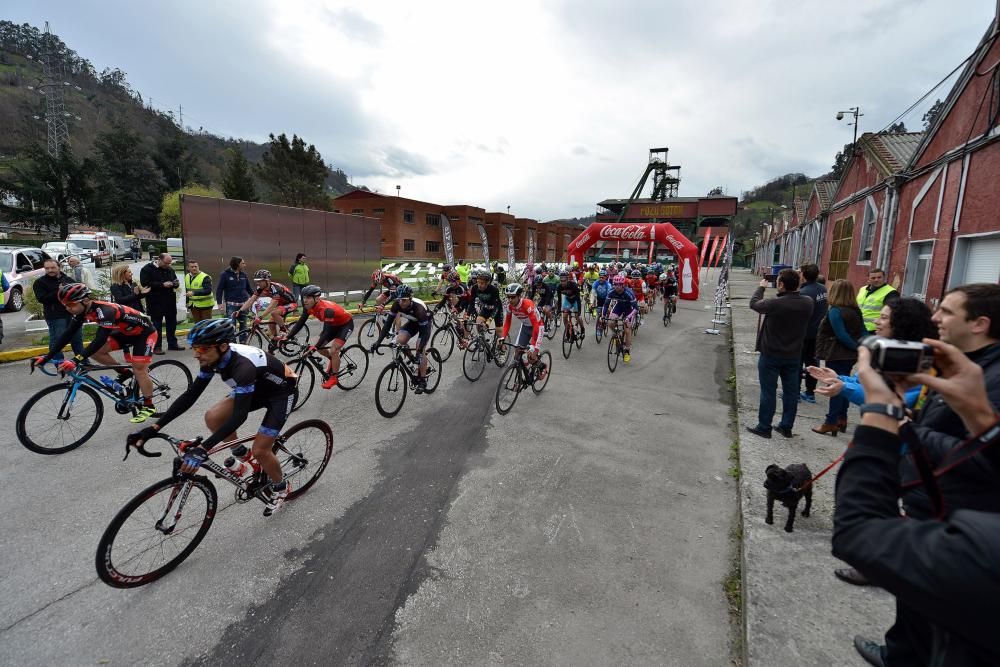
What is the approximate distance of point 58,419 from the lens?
16.4 feet

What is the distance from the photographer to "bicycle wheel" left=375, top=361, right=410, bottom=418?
6141 millimetres

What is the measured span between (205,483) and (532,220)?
6047 cm

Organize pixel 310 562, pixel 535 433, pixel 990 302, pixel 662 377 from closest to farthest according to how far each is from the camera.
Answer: pixel 990 302, pixel 310 562, pixel 535 433, pixel 662 377

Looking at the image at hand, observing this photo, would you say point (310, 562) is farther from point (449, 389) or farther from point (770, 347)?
point (770, 347)

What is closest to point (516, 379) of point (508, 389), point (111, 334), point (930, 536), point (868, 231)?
point (508, 389)

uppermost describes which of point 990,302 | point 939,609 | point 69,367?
point 990,302

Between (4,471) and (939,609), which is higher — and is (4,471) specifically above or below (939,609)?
below

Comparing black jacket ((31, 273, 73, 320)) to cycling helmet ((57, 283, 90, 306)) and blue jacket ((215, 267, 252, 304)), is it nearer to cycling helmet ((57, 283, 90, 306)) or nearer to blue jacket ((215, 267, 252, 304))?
cycling helmet ((57, 283, 90, 306))

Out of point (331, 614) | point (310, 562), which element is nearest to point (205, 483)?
point (310, 562)

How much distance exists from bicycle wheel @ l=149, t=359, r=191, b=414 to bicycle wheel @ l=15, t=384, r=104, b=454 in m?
0.70

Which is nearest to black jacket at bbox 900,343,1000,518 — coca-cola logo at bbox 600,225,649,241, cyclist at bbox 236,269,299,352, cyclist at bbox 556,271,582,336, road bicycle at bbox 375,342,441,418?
road bicycle at bbox 375,342,441,418

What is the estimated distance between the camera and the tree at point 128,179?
53.7 meters

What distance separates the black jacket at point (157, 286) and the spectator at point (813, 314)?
11.1 meters

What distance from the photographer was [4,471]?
4375mm
